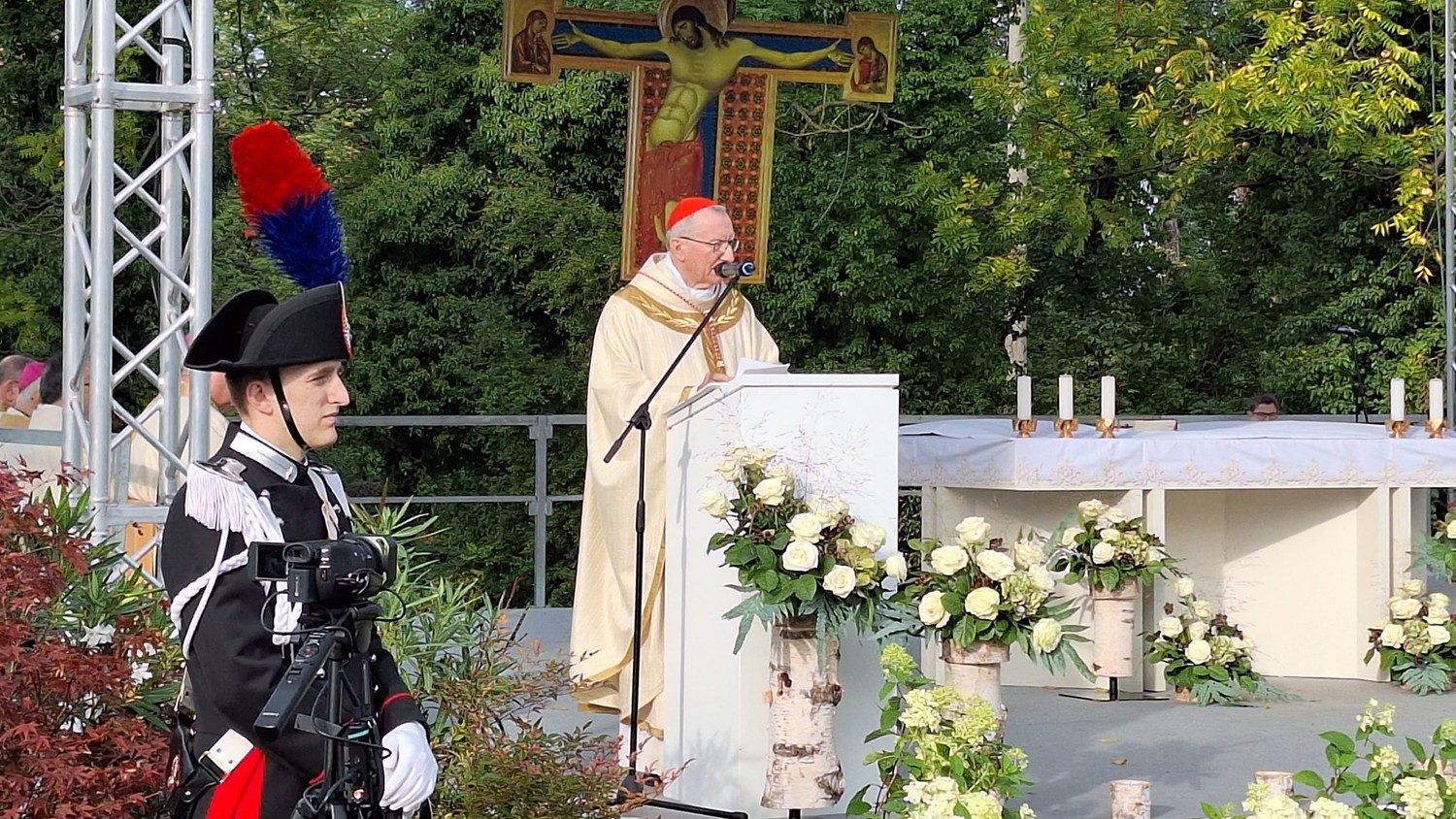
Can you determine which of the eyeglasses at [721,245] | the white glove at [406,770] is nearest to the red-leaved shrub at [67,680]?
Result: the white glove at [406,770]

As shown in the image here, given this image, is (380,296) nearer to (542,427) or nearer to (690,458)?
(542,427)

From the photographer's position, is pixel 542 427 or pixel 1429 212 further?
pixel 1429 212

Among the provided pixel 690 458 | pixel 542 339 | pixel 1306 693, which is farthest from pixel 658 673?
pixel 542 339

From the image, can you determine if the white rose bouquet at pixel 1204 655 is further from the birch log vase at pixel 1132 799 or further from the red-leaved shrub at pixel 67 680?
the red-leaved shrub at pixel 67 680

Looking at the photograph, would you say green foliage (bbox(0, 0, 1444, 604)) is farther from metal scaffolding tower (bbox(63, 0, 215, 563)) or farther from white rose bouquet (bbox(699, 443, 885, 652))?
white rose bouquet (bbox(699, 443, 885, 652))

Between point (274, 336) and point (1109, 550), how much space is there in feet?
14.9

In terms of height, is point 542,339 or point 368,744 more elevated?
point 542,339

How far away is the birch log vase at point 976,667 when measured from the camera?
4766 mm

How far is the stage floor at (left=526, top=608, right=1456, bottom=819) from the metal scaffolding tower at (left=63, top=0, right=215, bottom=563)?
161cm

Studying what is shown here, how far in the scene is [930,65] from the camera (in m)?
14.9

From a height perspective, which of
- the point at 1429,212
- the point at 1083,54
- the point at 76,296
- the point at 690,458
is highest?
the point at 1083,54

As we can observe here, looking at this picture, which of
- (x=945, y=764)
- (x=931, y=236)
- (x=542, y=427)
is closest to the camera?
(x=945, y=764)

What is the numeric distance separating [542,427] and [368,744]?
7.01 meters

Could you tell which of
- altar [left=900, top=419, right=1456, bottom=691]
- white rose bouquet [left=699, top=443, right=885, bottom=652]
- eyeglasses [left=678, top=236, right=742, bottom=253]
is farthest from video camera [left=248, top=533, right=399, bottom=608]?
altar [left=900, top=419, right=1456, bottom=691]
